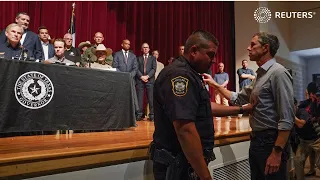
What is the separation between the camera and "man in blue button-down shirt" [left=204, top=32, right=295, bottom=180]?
1.49m

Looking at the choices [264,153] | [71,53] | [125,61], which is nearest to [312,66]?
[125,61]

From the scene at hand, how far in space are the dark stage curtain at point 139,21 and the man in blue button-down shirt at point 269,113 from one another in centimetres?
443

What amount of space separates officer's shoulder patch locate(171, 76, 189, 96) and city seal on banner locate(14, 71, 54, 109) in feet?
4.59

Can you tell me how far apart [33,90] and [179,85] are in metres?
1.42

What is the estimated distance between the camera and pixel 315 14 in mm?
7512

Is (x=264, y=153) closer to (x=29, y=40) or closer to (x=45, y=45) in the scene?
(x=29, y=40)

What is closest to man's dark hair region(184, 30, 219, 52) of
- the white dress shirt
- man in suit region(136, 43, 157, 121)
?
the white dress shirt

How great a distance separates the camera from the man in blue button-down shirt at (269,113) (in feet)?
4.88

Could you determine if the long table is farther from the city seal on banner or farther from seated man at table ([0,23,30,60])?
seated man at table ([0,23,30,60])

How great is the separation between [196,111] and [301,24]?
8.02m

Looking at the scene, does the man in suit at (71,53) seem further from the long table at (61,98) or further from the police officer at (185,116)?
the police officer at (185,116)

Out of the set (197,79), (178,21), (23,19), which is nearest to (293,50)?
(178,21)

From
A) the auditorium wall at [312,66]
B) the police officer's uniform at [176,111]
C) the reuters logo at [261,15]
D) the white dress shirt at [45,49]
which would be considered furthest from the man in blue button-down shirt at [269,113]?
the auditorium wall at [312,66]

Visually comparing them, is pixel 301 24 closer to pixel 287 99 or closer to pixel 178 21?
pixel 178 21
